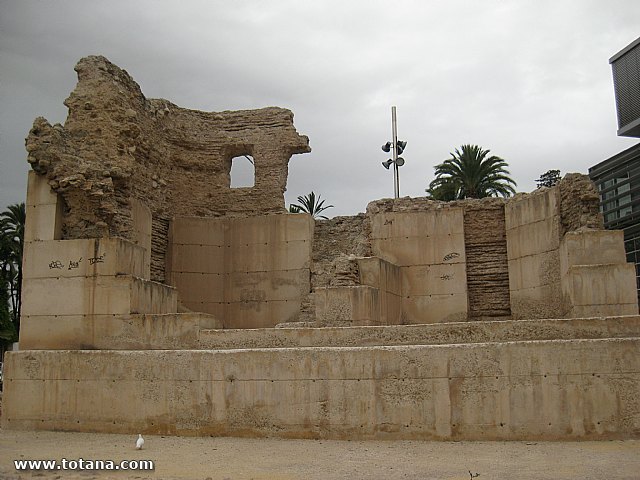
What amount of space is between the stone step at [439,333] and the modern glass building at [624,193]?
1571 cm

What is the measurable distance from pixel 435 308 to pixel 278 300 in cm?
396

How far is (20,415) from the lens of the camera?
1203 cm

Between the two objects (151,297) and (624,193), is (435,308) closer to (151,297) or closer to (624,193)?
(151,297)

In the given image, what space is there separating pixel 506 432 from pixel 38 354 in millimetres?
8298

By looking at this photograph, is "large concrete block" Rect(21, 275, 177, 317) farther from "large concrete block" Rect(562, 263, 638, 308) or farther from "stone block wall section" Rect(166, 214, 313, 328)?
"large concrete block" Rect(562, 263, 638, 308)

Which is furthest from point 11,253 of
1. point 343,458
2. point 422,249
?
point 343,458

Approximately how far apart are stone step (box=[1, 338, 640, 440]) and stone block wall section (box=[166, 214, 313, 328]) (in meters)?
5.78

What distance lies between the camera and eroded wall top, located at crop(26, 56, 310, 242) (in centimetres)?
1351

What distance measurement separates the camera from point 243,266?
684 inches

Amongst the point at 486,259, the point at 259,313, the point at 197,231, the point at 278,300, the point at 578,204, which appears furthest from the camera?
the point at 197,231

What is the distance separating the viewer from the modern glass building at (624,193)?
991 inches

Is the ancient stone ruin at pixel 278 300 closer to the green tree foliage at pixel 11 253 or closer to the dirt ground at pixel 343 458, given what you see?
the dirt ground at pixel 343 458

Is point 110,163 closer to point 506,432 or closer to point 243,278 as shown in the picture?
point 243,278

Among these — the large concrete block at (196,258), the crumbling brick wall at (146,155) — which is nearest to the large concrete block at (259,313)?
the large concrete block at (196,258)
